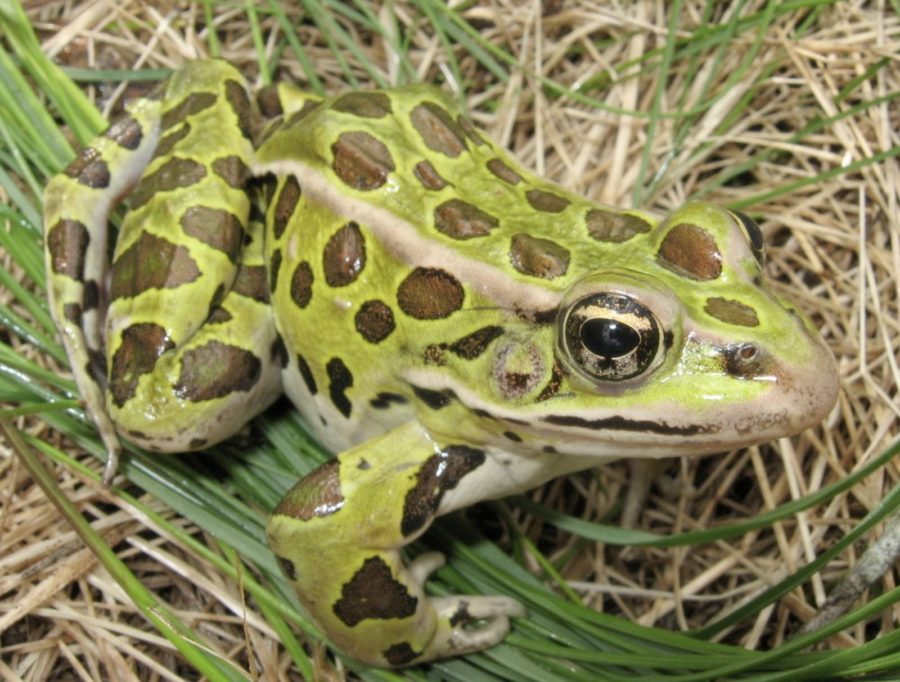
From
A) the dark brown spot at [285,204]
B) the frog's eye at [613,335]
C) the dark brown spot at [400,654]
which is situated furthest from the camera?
the dark brown spot at [285,204]

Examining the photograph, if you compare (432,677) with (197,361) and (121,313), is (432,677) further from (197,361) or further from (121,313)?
(121,313)

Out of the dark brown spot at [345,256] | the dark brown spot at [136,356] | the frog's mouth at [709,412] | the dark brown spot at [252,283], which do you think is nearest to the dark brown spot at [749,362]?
the frog's mouth at [709,412]

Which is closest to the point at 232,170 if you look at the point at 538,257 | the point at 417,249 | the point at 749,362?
the point at 417,249

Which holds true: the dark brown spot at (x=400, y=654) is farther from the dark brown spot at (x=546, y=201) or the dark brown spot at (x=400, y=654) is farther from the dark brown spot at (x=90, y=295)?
the dark brown spot at (x=90, y=295)

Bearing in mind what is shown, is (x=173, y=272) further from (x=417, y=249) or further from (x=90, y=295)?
(x=417, y=249)

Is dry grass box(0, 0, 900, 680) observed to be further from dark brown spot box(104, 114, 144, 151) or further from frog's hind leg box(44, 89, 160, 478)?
dark brown spot box(104, 114, 144, 151)

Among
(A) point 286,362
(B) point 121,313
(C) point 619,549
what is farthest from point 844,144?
(B) point 121,313
